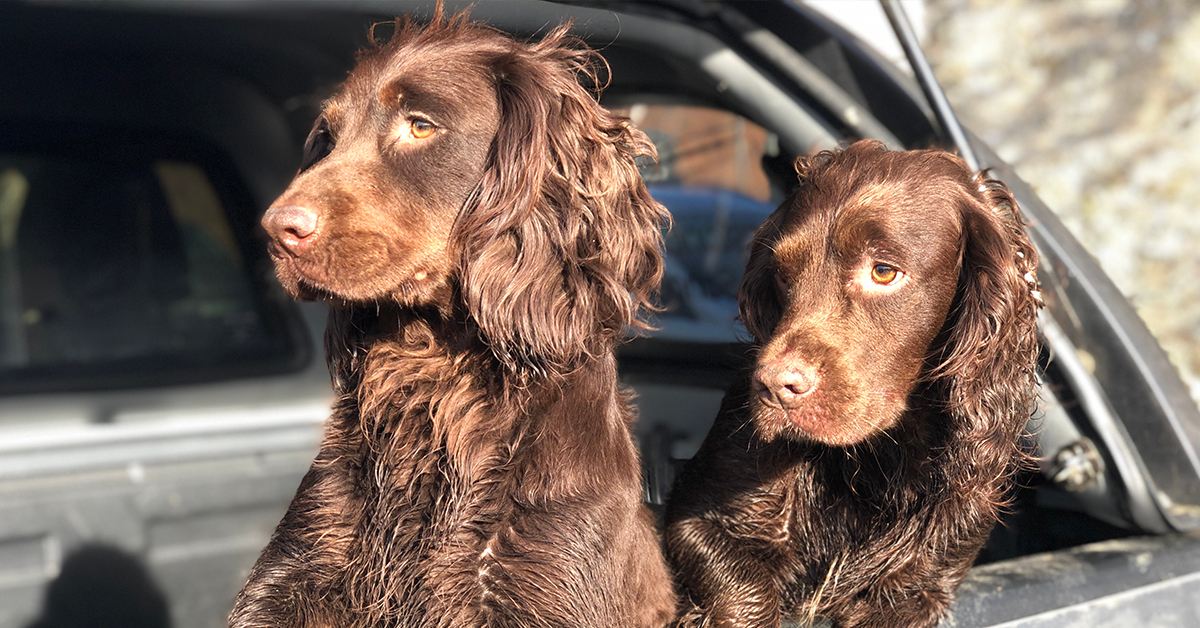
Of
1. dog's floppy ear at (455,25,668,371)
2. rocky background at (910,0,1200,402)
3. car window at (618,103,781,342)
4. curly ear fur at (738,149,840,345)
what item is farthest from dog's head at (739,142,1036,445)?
rocky background at (910,0,1200,402)

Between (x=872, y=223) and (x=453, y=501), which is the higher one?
(x=872, y=223)

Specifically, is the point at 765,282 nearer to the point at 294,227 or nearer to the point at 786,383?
the point at 786,383

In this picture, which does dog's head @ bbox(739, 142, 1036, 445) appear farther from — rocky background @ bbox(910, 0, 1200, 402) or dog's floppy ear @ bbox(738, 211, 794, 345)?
rocky background @ bbox(910, 0, 1200, 402)

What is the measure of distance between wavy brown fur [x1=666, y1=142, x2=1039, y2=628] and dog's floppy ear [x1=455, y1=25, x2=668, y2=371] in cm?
32

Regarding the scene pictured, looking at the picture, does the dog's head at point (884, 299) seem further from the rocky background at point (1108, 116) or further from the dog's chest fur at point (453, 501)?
the rocky background at point (1108, 116)

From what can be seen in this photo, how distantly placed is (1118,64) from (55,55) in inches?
398

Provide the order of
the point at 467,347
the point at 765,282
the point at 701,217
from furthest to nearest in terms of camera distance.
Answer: the point at 701,217 < the point at 765,282 < the point at 467,347

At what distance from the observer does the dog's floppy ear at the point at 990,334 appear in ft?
5.70

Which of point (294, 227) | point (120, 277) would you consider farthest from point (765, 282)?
point (120, 277)

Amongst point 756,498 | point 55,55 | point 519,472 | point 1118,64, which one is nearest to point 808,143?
point 756,498

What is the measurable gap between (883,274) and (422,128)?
0.95 meters

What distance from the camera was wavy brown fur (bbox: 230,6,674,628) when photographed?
5.08ft

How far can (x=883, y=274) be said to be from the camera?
5.74ft

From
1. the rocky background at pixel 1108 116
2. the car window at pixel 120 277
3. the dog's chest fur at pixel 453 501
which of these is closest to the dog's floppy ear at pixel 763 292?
the dog's chest fur at pixel 453 501
